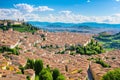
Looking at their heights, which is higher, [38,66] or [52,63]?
[38,66]

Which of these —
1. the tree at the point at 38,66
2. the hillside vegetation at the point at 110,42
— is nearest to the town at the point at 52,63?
the tree at the point at 38,66

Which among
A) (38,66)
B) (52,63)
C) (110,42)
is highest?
(38,66)

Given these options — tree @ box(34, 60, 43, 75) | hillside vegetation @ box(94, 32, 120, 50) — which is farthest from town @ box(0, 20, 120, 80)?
hillside vegetation @ box(94, 32, 120, 50)

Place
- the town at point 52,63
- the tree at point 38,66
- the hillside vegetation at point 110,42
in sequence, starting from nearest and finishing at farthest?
the town at point 52,63, the tree at point 38,66, the hillside vegetation at point 110,42

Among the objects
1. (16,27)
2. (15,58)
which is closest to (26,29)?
(16,27)

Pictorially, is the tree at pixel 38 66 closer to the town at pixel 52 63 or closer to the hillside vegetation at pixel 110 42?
the town at pixel 52 63

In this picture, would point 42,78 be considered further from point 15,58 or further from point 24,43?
point 24,43

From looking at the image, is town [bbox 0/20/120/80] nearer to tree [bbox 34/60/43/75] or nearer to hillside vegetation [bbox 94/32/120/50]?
tree [bbox 34/60/43/75]

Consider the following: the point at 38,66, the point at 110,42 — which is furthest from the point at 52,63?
the point at 110,42

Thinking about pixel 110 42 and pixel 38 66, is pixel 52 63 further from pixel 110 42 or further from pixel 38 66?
pixel 110 42

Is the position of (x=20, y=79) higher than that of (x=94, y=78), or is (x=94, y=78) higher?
(x=20, y=79)

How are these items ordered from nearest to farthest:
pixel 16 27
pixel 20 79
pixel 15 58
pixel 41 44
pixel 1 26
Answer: pixel 20 79 < pixel 15 58 < pixel 41 44 < pixel 1 26 < pixel 16 27
